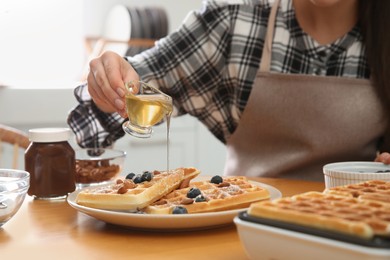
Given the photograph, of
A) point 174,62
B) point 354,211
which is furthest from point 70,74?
point 354,211

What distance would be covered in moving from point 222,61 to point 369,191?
3.49ft

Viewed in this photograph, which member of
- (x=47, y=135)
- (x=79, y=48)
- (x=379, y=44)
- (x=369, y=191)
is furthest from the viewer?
(x=79, y=48)

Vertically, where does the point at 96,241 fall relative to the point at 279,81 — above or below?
below

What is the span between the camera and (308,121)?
5.78 ft

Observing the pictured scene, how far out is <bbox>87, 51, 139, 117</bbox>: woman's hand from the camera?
1.40m

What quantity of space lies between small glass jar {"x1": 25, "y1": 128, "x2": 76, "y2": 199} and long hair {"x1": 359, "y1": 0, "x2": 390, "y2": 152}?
848 millimetres

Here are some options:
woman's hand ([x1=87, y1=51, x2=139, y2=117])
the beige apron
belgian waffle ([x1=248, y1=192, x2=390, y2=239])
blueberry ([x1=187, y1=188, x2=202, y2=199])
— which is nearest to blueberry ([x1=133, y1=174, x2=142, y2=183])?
blueberry ([x1=187, y1=188, x2=202, y2=199])

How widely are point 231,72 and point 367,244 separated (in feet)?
4.14

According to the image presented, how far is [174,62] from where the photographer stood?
187 centimetres

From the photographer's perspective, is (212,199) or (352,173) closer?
(212,199)

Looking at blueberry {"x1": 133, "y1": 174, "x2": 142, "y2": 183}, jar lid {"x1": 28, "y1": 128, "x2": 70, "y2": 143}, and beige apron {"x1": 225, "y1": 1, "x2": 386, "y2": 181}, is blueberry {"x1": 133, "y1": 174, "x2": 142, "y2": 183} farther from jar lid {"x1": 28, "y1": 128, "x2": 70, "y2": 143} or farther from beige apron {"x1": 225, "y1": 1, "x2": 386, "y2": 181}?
beige apron {"x1": 225, "y1": 1, "x2": 386, "y2": 181}

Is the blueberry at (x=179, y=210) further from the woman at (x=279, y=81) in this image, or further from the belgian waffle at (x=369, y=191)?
the woman at (x=279, y=81)

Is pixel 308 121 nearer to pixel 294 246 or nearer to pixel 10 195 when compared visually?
pixel 10 195

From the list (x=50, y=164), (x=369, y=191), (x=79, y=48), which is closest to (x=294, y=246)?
(x=369, y=191)
